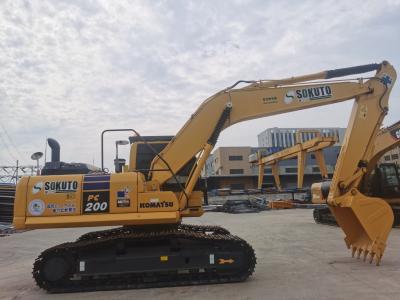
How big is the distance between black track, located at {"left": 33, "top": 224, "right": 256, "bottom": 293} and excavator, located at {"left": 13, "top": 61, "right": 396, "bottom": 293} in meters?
0.02

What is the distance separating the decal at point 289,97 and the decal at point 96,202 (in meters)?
4.35

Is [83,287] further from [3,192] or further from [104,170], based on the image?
[3,192]

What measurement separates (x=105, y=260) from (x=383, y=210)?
224 inches

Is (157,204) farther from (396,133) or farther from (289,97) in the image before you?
(396,133)

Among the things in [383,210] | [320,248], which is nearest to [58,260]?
[383,210]

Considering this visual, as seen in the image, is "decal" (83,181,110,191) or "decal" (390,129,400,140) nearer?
"decal" (83,181,110,191)

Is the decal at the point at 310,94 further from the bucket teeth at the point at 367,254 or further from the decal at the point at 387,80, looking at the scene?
the bucket teeth at the point at 367,254

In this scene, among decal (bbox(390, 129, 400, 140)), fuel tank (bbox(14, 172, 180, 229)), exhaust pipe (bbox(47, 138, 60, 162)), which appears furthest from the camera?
decal (bbox(390, 129, 400, 140))

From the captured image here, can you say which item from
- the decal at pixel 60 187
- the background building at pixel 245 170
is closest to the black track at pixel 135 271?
the decal at pixel 60 187

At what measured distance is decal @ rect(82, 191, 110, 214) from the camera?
321 inches

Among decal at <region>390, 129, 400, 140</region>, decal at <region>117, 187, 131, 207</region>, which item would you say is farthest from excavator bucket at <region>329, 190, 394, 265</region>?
decal at <region>390, 129, 400, 140</region>

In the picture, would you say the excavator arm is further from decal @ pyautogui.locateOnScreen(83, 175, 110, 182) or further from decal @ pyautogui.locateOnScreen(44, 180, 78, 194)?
decal @ pyautogui.locateOnScreen(44, 180, 78, 194)

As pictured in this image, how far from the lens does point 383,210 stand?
29.7ft

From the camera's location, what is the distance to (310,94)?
9.77 m
